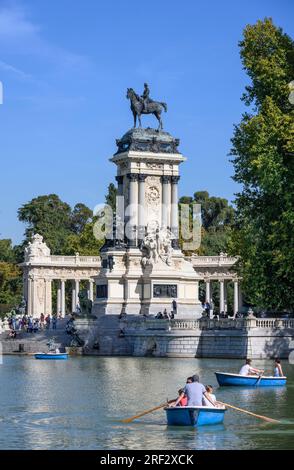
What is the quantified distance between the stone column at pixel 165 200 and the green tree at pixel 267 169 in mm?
16031

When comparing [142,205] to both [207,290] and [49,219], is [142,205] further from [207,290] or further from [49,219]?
[49,219]

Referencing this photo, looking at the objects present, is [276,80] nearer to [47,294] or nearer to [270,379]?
[270,379]

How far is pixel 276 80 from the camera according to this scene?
55656 mm

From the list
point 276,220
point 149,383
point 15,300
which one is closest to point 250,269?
point 276,220

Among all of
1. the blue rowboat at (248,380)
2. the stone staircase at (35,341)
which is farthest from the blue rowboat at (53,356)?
the blue rowboat at (248,380)

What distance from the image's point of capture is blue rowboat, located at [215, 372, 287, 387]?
4053 cm

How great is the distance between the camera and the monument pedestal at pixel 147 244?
7344cm

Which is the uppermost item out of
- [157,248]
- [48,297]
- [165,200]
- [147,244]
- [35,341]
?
[165,200]

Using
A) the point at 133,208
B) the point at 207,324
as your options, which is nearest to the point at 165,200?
the point at 133,208

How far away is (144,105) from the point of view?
77500 millimetres

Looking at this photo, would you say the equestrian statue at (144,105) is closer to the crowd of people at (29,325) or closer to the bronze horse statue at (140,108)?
the bronze horse statue at (140,108)

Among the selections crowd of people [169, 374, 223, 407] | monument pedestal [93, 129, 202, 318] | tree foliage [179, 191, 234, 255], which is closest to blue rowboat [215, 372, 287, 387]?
crowd of people [169, 374, 223, 407]

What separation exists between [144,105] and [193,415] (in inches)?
1906

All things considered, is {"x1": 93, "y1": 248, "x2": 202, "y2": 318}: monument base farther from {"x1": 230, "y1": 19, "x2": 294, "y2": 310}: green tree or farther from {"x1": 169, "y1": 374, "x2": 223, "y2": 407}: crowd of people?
{"x1": 169, "y1": 374, "x2": 223, "y2": 407}: crowd of people
